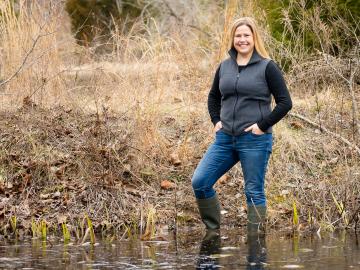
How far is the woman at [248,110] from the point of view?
7.09 metres

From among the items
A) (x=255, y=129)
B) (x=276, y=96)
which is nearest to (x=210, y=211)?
(x=255, y=129)

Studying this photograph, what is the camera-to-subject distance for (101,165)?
372 inches

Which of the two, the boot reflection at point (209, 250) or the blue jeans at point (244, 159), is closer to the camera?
the boot reflection at point (209, 250)

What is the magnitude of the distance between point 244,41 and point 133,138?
3.17 meters

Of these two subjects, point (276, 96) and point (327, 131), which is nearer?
point (276, 96)

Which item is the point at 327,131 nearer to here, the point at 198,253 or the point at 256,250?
the point at 256,250

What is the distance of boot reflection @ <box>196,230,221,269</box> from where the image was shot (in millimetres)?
6555

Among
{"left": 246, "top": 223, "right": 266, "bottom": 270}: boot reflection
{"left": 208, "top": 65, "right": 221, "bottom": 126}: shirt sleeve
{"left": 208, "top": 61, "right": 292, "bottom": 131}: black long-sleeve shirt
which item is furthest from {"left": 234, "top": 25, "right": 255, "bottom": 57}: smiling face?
{"left": 246, "top": 223, "right": 266, "bottom": 270}: boot reflection

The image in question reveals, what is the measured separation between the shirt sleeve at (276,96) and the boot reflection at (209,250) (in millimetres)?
1199

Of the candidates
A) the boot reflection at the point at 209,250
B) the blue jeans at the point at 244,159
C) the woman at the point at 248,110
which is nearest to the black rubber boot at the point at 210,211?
the boot reflection at the point at 209,250

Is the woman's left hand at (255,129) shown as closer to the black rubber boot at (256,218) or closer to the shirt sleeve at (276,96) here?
the shirt sleeve at (276,96)

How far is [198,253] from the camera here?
7.15 m

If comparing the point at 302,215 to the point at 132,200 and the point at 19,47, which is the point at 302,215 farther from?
the point at 19,47

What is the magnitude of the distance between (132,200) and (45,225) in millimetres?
1228
